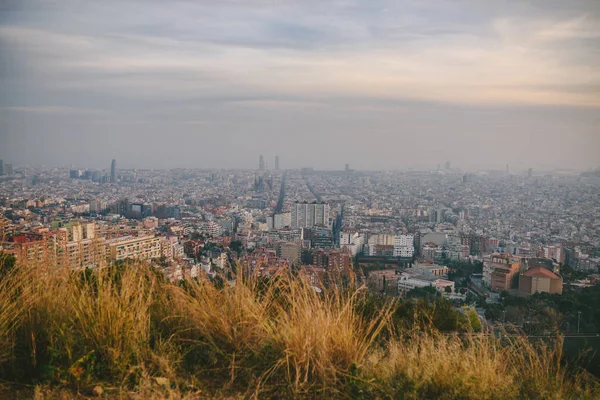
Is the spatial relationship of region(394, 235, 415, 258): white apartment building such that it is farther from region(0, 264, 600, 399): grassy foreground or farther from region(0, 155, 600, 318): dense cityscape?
region(0, 264, 600, 399): grassy foreground

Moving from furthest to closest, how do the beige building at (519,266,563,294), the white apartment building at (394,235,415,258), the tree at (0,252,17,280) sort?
the white apartment building at (394,235,415,258) → the beige building at (519,266,563,294) → the tree at (0,252,17,280)

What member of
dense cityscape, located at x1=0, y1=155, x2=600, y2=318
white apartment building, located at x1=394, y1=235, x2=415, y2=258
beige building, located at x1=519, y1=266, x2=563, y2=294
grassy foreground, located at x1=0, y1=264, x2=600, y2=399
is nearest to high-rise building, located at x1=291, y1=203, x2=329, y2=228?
→ dense cityscape, located at x1=0, y1=155, x2=600, y2=318

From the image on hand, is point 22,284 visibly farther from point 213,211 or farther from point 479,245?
point 213,211

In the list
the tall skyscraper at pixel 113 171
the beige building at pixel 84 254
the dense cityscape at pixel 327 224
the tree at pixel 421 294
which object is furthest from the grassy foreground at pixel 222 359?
the tall skyscraper at pixel 113 171

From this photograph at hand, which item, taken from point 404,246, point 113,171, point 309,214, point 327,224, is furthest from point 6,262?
point 113,171

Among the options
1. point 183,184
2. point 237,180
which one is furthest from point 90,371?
point 237,180

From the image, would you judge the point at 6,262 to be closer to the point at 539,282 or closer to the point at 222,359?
the point at 222,359
